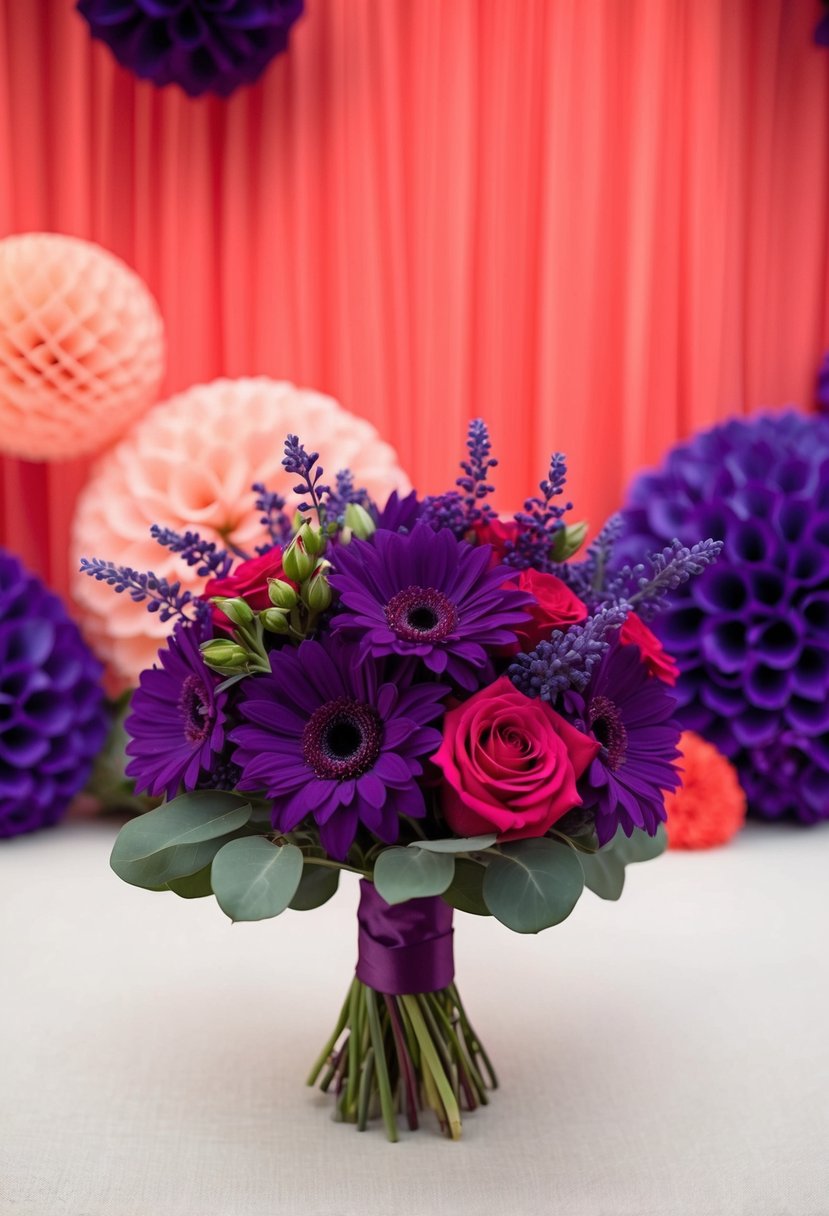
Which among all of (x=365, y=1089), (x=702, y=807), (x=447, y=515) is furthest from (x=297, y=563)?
(x=702, y=807)

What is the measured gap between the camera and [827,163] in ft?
5.65

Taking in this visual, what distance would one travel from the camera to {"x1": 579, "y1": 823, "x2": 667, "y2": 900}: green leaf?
730 mm

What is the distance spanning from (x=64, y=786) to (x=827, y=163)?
4.54 ft

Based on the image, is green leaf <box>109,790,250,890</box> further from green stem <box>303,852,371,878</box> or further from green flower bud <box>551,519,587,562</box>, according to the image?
green flower bud <box>551,519,587,562</box>

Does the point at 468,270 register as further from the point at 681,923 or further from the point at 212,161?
the point at 681,923

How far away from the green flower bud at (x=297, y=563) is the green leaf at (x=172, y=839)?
0.14 m

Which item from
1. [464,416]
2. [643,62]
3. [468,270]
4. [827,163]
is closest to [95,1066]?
[464,416]

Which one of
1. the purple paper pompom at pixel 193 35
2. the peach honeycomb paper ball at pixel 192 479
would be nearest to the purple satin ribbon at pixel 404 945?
the peach honeycomb paper ball at pixel 192 479

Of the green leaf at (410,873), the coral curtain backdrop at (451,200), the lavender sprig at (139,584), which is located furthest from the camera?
the coral curtain backdrop at (451,200)

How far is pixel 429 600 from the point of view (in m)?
0.65

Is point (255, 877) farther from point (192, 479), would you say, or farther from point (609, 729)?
point (192, 479)

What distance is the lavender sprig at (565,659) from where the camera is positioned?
609 millimetres

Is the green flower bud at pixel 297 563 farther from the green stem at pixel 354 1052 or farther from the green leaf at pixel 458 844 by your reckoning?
the green stem at pixel 354 1052

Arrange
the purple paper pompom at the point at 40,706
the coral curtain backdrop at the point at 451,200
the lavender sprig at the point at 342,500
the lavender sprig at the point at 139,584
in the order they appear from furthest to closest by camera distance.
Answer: the coral curtain backdrop at the point at 451,200, the purple paper pompom at the point at 40,706, the lavender sprig at the point at 342,500, the lavender sprig at the point at 139,584
